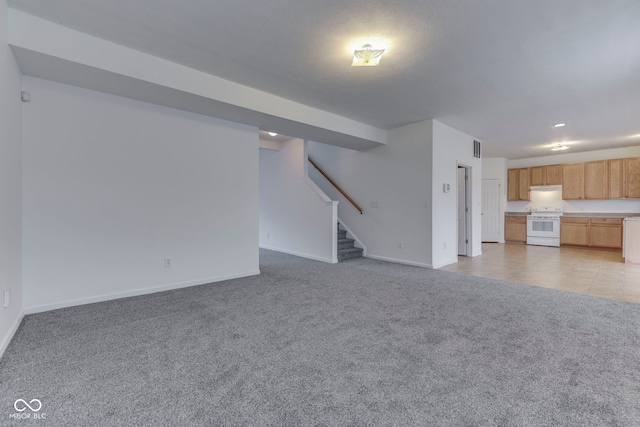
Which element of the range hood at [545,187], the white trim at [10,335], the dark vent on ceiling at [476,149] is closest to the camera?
the white trim at [10,335]

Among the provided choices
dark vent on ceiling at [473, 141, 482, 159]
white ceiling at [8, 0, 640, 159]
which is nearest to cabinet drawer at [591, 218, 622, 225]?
dark vent on ceiling at [473, 141, 482, 159]

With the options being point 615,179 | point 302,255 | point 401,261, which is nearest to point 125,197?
point 302,255

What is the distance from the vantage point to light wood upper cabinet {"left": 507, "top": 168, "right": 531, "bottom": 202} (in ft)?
29.0

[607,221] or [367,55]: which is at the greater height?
[367,55]

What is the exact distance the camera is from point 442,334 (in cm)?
256

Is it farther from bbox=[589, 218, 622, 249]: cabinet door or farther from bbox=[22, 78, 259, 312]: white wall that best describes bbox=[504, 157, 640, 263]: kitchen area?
bbox=[22, 78, 259, 312]: white wall

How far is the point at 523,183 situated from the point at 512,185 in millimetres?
302

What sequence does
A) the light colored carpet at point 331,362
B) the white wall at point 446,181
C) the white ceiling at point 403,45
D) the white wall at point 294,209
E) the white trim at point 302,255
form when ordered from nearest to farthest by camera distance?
the light colored carpet at point 331,362 → the white ceiling at point 403,45 → the white wall at point 446,181 → the white trim at point 302,255 → the white wall at point 294,209

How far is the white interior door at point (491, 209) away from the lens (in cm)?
897

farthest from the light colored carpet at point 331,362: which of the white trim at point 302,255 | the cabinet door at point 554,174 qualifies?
the cabinet door at point 554,174

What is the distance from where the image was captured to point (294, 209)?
677cm

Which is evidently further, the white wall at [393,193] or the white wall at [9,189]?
the white wall at [393,193]

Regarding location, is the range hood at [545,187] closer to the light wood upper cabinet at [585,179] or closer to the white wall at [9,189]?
the light wood upper cabinet at [585,179]

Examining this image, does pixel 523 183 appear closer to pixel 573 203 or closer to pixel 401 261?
pixel 573 203
